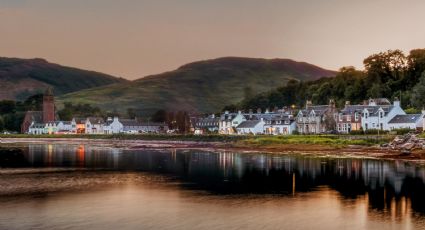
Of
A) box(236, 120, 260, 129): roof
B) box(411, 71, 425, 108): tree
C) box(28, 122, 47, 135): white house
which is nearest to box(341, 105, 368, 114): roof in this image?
box(411, 71, 425, 108): tree

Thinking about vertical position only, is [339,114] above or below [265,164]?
above

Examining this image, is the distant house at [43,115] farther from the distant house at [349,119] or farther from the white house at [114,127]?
the distant house at [349,119]

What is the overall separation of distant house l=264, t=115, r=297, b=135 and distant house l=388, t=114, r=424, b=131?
23.9m

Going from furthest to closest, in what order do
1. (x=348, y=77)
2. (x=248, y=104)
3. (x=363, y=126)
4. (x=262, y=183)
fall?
(x=248, y=104)
(x=348, y=77)
(x=363, y=126)
(x=262, y=183)

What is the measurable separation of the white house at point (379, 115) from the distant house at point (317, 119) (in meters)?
7.84

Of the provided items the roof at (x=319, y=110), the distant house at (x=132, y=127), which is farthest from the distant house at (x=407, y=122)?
the distant house at (x=132, y=127)

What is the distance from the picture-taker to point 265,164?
60.8 meters

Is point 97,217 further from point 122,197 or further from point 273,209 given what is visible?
point 273,209

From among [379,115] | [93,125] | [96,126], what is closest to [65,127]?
[93,125]

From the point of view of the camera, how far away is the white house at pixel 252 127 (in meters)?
122

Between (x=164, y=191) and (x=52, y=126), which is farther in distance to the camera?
(x=52, y=126)

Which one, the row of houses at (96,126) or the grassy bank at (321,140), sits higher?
the row of houses at (96,126)

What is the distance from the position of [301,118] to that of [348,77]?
29.1 metres

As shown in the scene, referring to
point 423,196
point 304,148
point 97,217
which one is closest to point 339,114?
point 304,148
